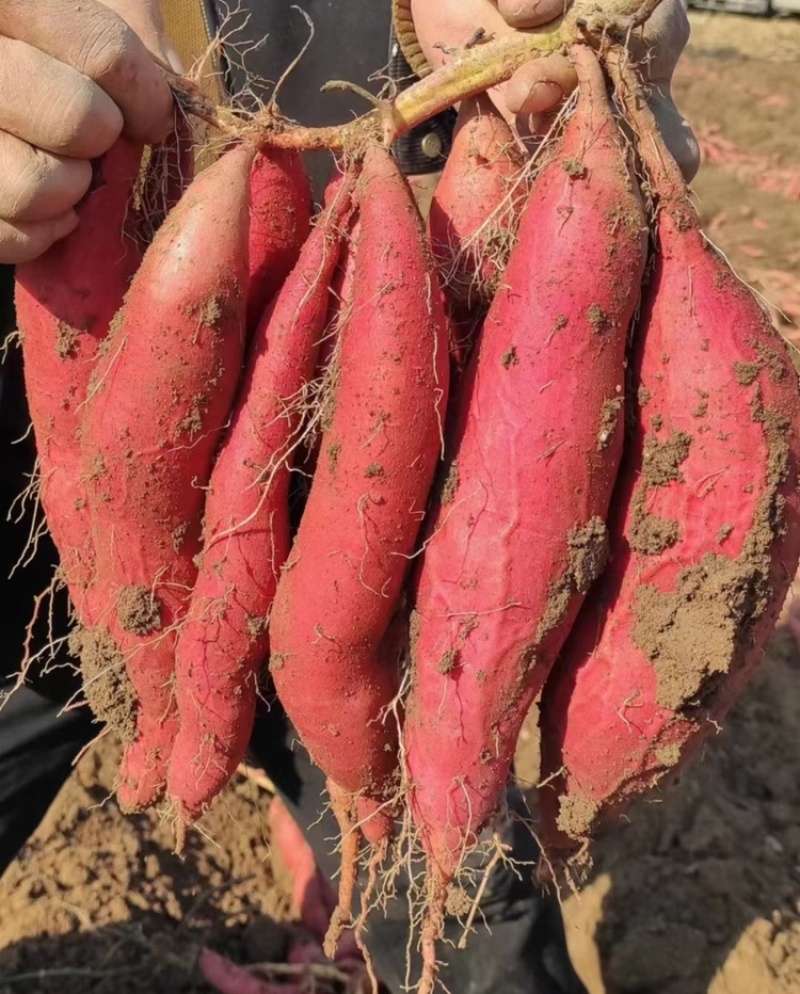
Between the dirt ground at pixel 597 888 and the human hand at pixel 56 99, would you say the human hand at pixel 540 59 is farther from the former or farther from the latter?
the dirt ground at pixel 597 888

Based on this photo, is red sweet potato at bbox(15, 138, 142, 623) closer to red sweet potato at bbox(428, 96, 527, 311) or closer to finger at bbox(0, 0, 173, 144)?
finger at bbox(0, 0, 173, 144)

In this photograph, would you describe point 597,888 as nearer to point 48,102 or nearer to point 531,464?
point 531,464

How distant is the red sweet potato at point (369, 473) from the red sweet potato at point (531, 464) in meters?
0.05

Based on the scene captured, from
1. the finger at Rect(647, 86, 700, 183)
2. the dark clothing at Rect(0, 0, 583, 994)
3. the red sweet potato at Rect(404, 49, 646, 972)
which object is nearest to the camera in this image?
the red sweet potato at Rect(404, 49, 646, 972)

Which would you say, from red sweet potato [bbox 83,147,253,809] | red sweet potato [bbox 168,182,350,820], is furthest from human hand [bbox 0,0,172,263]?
red sweet potato [bbox 168,182,350,820]

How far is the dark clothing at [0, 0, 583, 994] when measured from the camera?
1684 mm

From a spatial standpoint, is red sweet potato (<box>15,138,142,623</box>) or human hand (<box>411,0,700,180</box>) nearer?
human hand (<box>411,0,700,180</box>)

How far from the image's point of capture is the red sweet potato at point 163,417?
0.95 metres

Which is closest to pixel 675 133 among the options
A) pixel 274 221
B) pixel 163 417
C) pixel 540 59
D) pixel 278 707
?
pixel 540 59

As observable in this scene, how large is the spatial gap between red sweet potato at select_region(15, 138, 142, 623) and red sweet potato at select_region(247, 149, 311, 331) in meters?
0.15

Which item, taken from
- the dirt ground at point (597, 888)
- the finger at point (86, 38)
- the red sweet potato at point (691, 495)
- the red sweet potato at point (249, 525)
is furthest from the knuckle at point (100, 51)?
the dirt ground at point (597, 888)

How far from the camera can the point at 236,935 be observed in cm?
215

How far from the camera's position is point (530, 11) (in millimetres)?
920

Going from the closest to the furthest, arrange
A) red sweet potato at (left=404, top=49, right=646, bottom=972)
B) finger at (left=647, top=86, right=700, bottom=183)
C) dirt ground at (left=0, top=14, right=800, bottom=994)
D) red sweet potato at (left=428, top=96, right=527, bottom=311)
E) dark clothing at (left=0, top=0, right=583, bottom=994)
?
1. red sweet potato at (left=404, top=49, right=646, bottom=972)
2. red sweet potato at (left=428, top=96, right=527, bottom=311)
3. finger at (left=647, top=86, right=700, bottom=183)
4. dark clothing at (left=0, top=0, right=583, bottom=994)
5. dirt ground at (left=0, top=14, right=800, bottom=994)
